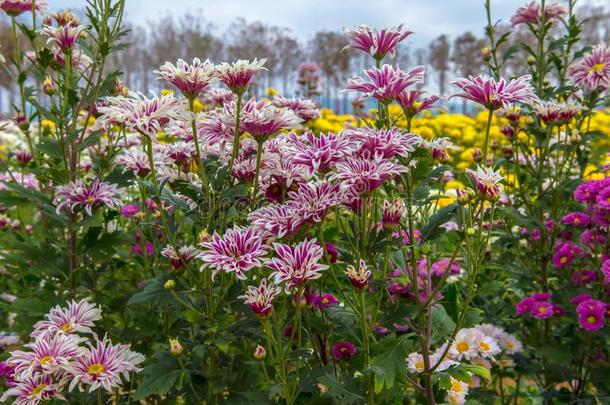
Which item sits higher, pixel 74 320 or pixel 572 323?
pixel 74 320

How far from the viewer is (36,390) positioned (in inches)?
71.4

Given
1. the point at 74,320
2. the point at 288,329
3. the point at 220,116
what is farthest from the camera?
the point at 288,329

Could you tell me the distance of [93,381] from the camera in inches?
69.4

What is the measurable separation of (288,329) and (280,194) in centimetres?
53

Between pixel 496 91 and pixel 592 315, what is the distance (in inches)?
47.7

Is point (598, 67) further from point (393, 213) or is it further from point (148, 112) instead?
point (148, 112)

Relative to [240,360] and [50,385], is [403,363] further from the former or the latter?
[50,385]

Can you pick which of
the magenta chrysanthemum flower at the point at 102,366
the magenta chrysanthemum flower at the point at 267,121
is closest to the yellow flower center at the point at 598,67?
the magenta chrysanthemum flower at the point at 267,121

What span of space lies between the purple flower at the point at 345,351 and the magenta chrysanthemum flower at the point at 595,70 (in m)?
1.78

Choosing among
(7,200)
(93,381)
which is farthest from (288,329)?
(7,200)

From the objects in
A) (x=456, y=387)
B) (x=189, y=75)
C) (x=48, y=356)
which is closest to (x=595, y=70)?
(x=456, y=387)

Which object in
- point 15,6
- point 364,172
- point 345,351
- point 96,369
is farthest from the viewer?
point 15,6

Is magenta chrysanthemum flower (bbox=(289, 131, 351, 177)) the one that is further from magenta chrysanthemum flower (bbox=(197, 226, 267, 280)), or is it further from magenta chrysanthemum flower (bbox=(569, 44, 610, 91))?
magenta chrysanthemum flower (bbox=(569, 44, 610, 91))

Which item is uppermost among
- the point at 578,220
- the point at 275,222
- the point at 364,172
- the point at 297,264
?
the point at 364,172
